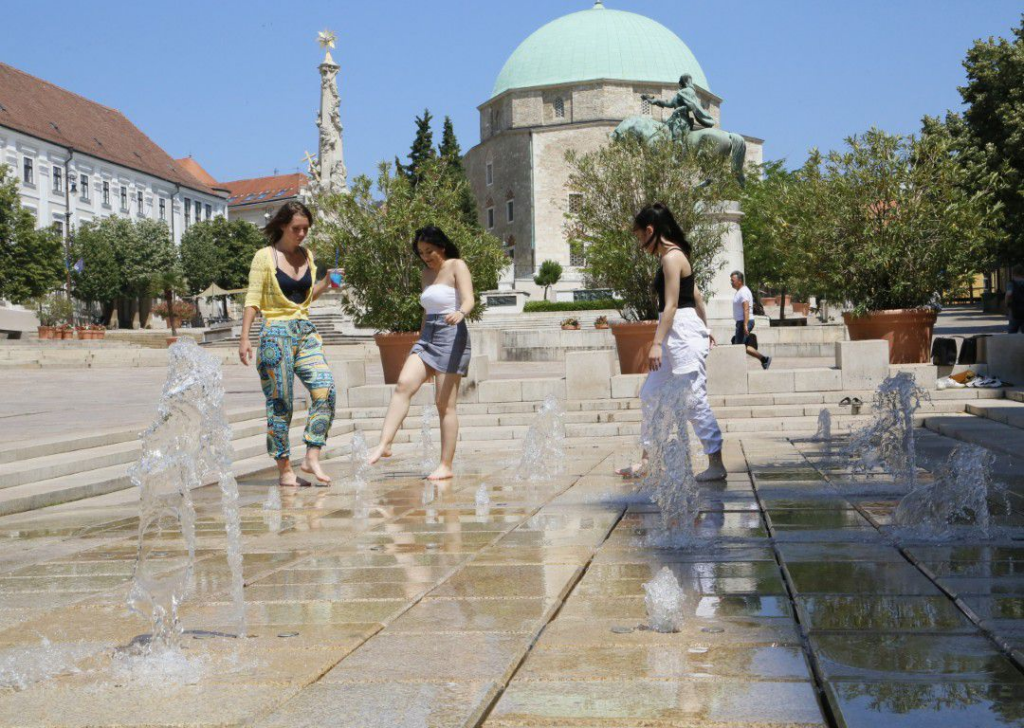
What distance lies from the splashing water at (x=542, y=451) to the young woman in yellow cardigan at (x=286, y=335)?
1.38 metres

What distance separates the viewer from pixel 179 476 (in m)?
3.95

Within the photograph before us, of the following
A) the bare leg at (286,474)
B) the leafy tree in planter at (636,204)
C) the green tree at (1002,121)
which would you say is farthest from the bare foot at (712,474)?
the green tree at (1002,121)

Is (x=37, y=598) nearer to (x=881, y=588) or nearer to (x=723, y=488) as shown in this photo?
(x=881, y=588)

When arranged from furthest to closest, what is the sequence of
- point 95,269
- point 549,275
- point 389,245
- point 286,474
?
1. point 549,275
2. point 95,269
3. point 389,245
4. point 286,474

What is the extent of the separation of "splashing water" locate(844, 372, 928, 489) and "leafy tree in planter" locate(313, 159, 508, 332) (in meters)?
7.70

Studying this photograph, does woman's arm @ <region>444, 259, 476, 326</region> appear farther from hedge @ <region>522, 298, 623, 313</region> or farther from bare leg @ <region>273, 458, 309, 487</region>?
hedge @ <region>522, 298, 623, 313</region>

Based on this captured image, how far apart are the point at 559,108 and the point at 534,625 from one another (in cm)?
7704

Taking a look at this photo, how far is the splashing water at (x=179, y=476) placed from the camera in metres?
3.46

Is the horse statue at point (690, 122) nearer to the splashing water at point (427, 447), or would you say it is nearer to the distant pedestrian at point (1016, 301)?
the distant pedestrian at point (1016, 301)

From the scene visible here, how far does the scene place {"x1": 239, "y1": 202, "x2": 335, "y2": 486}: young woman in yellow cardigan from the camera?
24.3 feet

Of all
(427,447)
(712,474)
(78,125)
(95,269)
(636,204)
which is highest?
(78,125)

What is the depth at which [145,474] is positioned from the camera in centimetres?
381

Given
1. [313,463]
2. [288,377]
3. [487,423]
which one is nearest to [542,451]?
[313,463]

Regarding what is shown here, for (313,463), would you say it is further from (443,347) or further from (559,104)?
(559,104)
